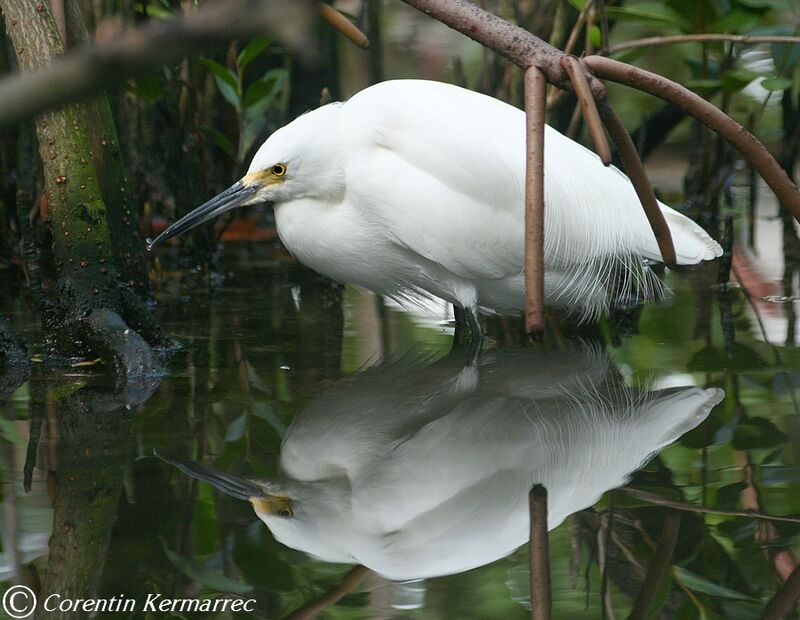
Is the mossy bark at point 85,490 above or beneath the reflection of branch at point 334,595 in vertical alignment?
above

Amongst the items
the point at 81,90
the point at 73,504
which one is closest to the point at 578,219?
the point at 73,504

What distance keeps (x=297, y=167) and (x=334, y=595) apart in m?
1.97

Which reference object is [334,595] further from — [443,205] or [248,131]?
[248,131]

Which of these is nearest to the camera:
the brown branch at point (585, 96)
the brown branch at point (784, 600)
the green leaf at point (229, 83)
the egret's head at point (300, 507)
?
the brown branch at point (784, 600)

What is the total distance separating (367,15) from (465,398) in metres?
3.74

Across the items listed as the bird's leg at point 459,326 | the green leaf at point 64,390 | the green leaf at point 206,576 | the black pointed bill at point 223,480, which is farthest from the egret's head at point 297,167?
the green leaf at point 206,576

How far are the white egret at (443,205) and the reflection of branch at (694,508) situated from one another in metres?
1.32

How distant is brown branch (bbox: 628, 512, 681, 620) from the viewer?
5.40 ft

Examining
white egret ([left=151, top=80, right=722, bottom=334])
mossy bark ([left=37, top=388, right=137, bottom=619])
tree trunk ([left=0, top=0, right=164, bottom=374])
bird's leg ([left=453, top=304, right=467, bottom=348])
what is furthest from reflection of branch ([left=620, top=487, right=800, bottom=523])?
tree trunk ([left=0, top=0, right=164, bottom=374])

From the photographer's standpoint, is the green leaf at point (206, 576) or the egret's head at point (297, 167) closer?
the green leaf at point (206, 576)

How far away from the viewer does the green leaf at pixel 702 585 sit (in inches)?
65.3

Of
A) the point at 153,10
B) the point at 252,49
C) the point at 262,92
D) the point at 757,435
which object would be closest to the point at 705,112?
the point at 757,435

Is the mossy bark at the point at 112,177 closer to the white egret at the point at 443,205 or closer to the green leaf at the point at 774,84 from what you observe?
the white egret at the point at 443,205

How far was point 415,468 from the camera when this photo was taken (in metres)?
2.30
